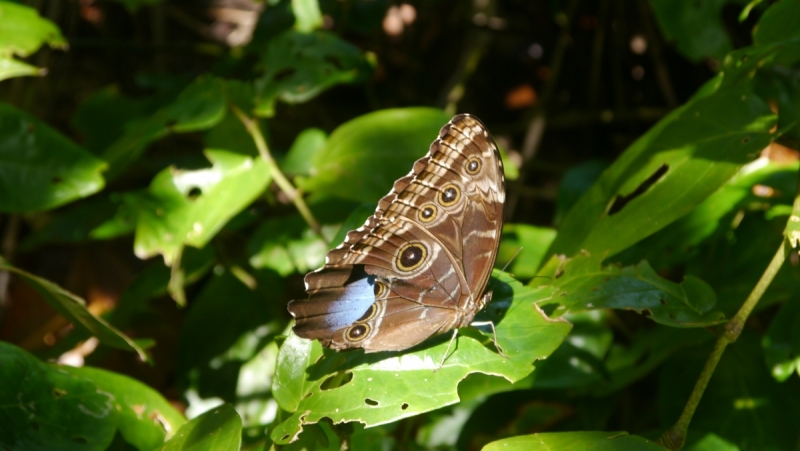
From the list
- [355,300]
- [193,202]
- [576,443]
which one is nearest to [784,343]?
[576,443]

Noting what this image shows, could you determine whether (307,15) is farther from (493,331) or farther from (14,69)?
(493,331)

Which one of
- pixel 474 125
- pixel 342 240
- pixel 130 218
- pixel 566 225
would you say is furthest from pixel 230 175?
pixel 566 225

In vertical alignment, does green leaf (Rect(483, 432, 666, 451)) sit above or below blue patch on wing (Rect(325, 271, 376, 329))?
above

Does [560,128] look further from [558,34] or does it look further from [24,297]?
[24,297]

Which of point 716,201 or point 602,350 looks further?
point 602,350

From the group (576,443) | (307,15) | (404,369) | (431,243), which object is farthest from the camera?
(307,15)

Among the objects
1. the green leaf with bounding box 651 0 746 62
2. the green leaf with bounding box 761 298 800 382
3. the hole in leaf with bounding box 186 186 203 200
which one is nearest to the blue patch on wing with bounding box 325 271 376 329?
the hole in leaf with bounding box 186 186 203 200

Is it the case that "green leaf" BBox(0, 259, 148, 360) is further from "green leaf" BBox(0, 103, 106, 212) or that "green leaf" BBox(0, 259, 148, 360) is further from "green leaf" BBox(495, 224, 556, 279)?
"green leaf" BBox(495, 224, 556, 279)
